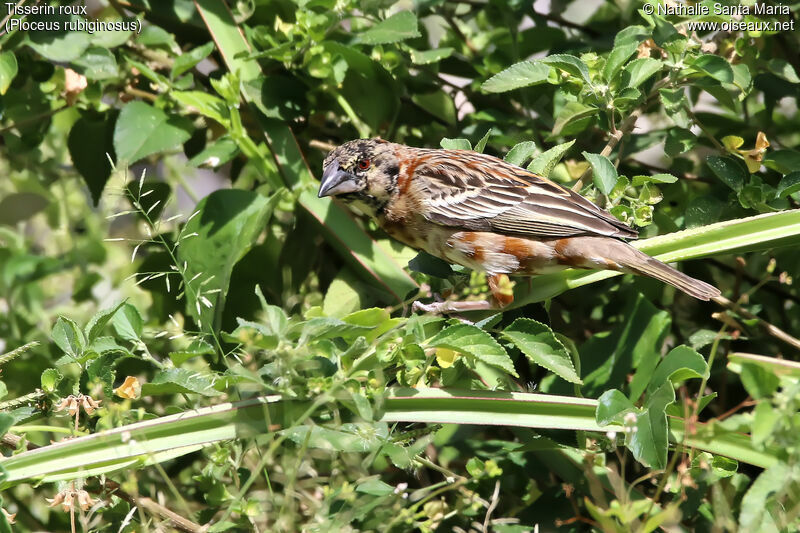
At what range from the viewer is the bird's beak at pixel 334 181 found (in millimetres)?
3498

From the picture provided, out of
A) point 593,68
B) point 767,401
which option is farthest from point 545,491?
point 593,68

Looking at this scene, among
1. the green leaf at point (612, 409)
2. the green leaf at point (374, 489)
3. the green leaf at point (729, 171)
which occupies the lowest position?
the green leaf at point (374, 489)

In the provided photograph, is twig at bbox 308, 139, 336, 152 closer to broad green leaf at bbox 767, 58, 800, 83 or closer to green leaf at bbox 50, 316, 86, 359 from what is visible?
green leaf at bbox 50, 316, 86, 359

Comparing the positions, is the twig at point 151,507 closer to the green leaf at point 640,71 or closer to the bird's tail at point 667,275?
the bird's tail at point 667,275

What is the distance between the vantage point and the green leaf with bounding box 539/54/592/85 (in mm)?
2932

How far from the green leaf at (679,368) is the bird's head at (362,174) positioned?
1452 millimetres

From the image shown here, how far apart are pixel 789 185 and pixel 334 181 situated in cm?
170

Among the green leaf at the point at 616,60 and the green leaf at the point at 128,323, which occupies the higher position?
the green leaf at the point at 616,60

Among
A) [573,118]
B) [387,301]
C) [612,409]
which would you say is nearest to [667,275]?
[573,118]

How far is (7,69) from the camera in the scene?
312 cm

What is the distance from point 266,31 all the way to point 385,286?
1162 mm

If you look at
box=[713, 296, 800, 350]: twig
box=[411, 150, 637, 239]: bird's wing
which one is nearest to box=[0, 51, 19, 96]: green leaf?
box=[411, 150, 637, 239]: bird's wing

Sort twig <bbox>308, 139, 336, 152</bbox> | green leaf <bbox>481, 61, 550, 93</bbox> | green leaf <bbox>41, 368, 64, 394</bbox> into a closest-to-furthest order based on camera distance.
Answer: green leaf <bbox>41, 368, 64, 394</bbox>
green leaf <bbox>481, 61, 550, 93</bbox>
twig <bbox>308, 139, 336, 152</bbox>

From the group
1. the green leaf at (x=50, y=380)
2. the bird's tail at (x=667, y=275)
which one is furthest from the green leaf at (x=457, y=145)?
the green leaf at (x=50, y=380)
